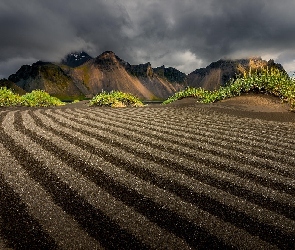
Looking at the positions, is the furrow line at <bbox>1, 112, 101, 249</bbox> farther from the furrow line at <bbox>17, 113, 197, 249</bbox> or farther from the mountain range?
the mountain range

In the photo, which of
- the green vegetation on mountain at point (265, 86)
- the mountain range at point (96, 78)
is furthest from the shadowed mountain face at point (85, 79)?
the green vegetation on mountain at point (265, 86)

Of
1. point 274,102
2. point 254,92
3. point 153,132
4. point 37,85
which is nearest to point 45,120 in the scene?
point 153,132

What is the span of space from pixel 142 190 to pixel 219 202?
65cm

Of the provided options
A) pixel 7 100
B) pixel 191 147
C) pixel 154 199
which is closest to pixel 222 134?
pixel 191 147

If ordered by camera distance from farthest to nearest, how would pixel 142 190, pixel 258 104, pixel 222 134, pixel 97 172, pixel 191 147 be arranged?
pixel 258 104
pixel 222 134
pixel 191 147
pixel 97 172
pixel 142 190

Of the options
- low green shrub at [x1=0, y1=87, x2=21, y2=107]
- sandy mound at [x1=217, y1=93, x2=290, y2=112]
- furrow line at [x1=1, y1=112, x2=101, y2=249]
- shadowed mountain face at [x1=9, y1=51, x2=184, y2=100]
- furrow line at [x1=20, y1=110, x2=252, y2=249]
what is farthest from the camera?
shadowed mountain face at [x1=9, y1=51, x2=184, y2=100]

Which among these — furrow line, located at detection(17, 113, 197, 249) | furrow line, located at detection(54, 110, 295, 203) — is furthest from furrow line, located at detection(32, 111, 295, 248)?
furrow line, located at detection(17, 113, 197, 249)

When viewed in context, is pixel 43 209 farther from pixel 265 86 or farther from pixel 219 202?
pixel 265 86

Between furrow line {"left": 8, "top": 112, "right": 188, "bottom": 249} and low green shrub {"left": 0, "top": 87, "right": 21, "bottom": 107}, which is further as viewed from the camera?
low green shrub {"left": 0, "top": 87, "right": 21, "bottom": 107}

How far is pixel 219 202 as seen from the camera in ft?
7.41

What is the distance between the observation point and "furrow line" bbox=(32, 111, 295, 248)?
193 cm

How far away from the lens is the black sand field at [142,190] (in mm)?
1809

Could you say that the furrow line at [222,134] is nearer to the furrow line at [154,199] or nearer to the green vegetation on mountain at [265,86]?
the furrow line at [154,199]

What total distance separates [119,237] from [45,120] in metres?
3.62
